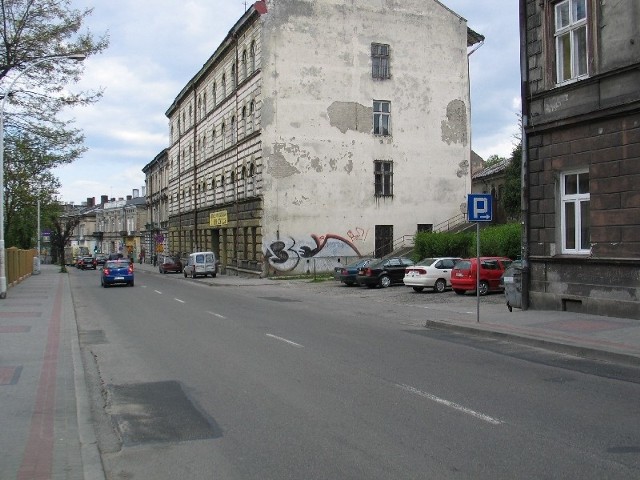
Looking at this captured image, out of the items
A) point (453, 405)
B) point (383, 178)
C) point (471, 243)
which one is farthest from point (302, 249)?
point (453, 405)

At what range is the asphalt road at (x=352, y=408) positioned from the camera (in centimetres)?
528

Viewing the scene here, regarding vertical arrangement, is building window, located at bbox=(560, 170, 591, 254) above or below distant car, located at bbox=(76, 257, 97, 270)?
above

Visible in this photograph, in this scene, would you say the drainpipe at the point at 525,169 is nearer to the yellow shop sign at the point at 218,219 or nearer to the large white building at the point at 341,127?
the large white building at the point at 341,127

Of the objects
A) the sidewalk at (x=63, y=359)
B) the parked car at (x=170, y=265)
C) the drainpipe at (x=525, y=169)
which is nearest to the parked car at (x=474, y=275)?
the sidewalk at (x=63, y=359)

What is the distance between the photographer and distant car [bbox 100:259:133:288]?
1339 inches

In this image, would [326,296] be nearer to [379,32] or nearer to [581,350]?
[581,350]

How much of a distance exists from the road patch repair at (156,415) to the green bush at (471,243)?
2424cm

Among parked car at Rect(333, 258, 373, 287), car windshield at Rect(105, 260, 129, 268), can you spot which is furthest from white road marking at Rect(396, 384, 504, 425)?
car windshield at Rect(105, 260, 129, 268)

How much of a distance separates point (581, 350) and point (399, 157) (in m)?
30.8

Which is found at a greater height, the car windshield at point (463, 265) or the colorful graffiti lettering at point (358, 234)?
the colorful graffiti lettering at point (358, 234)

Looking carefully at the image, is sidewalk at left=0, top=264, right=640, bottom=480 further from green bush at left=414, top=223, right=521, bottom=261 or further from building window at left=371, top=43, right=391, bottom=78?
building window at left=371, top=43, right=391, bottom=78

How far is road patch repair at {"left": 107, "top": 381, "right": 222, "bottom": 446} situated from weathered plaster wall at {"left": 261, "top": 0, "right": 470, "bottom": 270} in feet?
97.0

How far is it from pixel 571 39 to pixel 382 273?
1589cm

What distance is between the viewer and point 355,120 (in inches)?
1550
